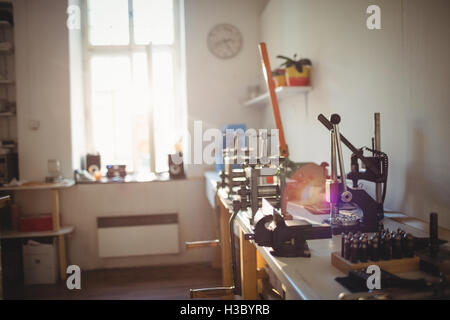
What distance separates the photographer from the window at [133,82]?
175 inches

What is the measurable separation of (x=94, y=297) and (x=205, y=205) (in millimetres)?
1425

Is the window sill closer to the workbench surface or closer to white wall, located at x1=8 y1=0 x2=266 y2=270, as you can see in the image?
white wall, located at x1=8 y1=0 x2=266 y2=270

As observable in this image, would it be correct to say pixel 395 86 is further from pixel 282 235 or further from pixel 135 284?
pixel 135 284

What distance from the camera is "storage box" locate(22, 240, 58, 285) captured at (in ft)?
12.0

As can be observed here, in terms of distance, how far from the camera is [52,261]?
3.68m

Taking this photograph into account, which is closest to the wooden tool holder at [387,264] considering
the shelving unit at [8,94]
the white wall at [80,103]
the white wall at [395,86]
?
the white wall at [395,86]

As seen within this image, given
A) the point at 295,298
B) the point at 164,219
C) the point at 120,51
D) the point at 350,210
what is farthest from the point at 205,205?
the point at 295,298

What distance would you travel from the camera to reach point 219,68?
14.0ft

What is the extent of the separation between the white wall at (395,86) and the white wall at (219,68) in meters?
1.50

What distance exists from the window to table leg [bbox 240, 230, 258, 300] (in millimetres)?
2655

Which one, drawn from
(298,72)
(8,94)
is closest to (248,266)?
(298,72)

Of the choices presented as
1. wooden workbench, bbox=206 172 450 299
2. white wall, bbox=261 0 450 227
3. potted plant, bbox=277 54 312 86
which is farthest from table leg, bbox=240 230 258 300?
potted plant, bbox=277 54 312 86

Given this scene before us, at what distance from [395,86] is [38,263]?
3420 millimetres
